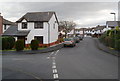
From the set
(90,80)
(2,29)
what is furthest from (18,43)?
(2,29)

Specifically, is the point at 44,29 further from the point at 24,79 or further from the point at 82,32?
the point at 82,32

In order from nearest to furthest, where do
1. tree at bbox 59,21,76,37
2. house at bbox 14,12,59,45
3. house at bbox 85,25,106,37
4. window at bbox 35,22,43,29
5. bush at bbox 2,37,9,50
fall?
bush at bbox 2,37,9,50 < house at bbox 14,12,59,45 < window at bbox 35,22,43,29 < tree at bbox 59,21,76,37 < house at bbox 85,25,106,37

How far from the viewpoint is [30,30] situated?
31.5 metres

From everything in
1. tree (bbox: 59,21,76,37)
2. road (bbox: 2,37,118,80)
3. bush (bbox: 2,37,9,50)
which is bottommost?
road (bbox: 2,37,118,80)

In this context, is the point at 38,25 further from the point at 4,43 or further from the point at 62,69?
the point at 62,69

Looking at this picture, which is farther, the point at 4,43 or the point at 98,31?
the point at 98,31

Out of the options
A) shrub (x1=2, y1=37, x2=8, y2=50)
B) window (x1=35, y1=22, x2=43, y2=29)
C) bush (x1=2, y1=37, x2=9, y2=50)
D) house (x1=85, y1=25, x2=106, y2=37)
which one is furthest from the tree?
shrub (x1=2, y1=37, x2=8, y2=50)

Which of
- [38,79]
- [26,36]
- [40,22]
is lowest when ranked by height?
[38,79]

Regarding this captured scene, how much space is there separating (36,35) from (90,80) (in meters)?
24.8

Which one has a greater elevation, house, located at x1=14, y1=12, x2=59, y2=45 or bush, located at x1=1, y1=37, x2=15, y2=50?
house, located at x1=14, y1=12, x2=59, y2=45

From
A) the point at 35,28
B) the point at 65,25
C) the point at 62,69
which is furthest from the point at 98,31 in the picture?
the point at 62,69

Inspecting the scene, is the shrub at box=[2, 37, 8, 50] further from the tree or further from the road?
the tree

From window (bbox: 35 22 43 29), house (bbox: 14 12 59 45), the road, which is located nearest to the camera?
the road

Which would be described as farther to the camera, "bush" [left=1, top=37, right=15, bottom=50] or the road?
"bush" [left=1, top=37, right=15, bottom=50]
